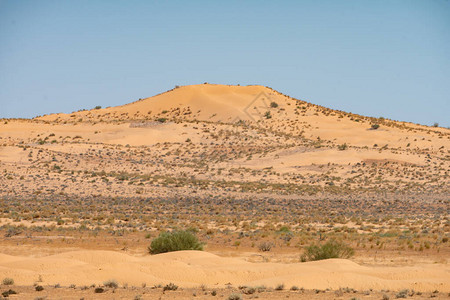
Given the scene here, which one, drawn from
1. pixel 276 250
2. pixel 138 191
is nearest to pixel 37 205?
pixel 138 191

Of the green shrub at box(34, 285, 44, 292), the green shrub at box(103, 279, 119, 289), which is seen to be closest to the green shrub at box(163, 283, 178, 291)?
the green shrub at box(103, 279, 119, 289)

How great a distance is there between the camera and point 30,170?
5866 cm

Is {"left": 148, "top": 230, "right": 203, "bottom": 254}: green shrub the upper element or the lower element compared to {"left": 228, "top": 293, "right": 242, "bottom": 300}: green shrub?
upper

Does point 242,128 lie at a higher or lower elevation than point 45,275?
higher

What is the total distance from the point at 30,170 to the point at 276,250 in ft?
122

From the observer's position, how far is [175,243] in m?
25.1

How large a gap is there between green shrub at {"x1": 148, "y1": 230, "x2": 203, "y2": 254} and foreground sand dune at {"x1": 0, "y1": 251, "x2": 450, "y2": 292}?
3.56 m

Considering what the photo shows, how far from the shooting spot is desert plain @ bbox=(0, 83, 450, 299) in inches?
753

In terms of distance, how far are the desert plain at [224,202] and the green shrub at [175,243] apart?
117cm

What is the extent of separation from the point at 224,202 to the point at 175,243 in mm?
23450

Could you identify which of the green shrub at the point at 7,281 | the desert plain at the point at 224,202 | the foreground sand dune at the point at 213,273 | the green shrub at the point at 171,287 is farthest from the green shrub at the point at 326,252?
the green shrub at the point at 7,281

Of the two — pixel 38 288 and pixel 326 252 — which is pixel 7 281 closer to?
pixel 38 288

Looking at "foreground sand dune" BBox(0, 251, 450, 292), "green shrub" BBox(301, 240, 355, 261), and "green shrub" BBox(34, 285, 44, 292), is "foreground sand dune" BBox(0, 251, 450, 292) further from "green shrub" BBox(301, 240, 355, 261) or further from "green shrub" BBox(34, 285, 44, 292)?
"green shrub" BBox(301, 240, 355, 261)

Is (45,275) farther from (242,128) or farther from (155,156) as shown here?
(242,128)
